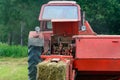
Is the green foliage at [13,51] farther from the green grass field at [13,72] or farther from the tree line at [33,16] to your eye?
the green grass field at [13,72]

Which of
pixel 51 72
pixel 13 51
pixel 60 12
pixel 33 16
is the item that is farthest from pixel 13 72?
pixel 33 16

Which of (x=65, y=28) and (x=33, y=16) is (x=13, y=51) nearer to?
(x=33, y=16)

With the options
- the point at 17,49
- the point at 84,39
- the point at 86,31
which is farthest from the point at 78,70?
the point at 17,49

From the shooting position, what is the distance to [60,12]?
11422 mm

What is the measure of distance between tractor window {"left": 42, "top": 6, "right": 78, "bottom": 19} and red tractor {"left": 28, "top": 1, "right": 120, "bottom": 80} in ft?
0.13

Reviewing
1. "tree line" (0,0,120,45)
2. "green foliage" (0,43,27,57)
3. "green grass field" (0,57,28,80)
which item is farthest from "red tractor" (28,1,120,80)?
"tree line" (0,0,120,45)

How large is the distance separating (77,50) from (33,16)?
2602cm

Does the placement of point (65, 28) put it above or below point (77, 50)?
above

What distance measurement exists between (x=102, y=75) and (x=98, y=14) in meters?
23.6

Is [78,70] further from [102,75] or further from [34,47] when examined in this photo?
[34,47]

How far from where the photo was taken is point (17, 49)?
2945 cm

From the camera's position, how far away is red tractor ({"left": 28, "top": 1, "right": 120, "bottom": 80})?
8.27m

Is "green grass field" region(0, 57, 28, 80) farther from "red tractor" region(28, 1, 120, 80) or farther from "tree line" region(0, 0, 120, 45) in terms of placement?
"tree line" region(0, 0, 120, 45)

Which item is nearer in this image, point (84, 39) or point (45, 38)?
point (84, 39)
